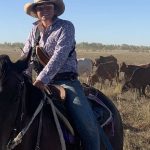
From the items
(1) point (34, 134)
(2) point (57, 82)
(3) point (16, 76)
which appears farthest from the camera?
(2) point (57, 82)

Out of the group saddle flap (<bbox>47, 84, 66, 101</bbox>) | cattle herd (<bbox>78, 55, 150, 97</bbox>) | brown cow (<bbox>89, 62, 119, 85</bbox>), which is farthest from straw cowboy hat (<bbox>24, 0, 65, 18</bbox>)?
brown cow (<bbox>89, 62, 119, 85</bbox>)

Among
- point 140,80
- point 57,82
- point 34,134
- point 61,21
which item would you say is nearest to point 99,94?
point 57,82

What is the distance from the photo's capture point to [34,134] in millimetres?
4211

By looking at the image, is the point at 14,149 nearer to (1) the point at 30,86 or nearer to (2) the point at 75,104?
(1) the point at 30,86

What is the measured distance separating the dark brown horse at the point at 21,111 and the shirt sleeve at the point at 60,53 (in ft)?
0.61

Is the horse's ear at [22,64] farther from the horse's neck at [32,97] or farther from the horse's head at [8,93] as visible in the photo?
the horse's neck at [32,97]

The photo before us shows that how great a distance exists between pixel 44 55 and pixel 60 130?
80cm

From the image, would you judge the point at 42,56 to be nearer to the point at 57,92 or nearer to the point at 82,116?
the point at 57,92

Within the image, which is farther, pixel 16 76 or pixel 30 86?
pixel 30 86

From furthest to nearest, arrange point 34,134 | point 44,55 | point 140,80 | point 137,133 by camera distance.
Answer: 1. point 140,80
2. point 137,133
3. point 44,55
4. point 34,134

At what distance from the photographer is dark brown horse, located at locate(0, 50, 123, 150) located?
12.3ft

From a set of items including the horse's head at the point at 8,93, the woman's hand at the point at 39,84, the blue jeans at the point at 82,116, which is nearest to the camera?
the horse's head at the point at 8,93

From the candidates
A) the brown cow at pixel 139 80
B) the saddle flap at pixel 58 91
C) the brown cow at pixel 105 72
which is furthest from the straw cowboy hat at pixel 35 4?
the brown cow at pixel 105 72

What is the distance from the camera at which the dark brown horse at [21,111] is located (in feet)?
12.3
